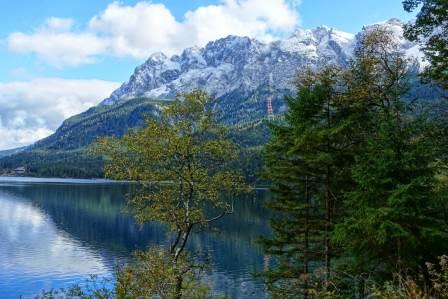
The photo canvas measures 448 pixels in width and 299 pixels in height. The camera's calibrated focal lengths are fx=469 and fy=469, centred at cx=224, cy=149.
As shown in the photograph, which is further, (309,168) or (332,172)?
(309,168)

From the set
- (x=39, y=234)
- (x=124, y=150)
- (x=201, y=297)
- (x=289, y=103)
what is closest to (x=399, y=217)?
(x=201, y=297)

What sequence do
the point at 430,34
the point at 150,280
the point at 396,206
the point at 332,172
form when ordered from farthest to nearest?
the point at 332,172
the point at 430,34
the point at 150,280
the point at 396,206

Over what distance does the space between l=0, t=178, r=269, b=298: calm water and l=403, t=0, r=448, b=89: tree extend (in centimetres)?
2856

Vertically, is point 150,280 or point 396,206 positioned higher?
point 396,206

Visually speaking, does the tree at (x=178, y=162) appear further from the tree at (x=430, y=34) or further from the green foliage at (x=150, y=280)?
the tree at (x=430, y=34)

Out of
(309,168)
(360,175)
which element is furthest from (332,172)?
(360,175)

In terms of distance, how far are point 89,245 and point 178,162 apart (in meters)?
79.0

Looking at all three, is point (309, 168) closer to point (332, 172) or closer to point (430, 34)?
point (332, 172)

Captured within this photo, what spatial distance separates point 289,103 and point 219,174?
642cm

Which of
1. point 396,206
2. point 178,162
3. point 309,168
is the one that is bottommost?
point 396,206

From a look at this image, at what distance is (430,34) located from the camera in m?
24.4

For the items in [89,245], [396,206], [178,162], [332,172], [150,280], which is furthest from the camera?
[89,245]

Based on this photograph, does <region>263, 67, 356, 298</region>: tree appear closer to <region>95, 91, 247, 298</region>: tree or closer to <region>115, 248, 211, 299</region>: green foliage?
<region>95, 91, 247, 298</region>: tree

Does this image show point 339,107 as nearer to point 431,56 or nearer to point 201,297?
point 431,56
